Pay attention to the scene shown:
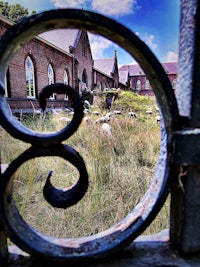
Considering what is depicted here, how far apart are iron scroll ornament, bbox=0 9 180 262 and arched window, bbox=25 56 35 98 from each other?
1063 centimetres

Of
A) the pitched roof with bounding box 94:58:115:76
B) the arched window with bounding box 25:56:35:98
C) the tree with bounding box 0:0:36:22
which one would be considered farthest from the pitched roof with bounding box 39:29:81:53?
the pitched roof with bounding box 94:58:115:76

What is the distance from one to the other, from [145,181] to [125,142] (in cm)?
108

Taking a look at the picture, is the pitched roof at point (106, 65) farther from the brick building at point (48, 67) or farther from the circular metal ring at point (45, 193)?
the circular metal ring at point (45, 193)

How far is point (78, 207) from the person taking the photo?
5.55ft

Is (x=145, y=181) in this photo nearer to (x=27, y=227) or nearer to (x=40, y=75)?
(x=27, y=227)

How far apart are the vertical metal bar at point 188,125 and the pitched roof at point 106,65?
26.3 metres

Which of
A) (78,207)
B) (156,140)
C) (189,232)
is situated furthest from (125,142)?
(189,232)

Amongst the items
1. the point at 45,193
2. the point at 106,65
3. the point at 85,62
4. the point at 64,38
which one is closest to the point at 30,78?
the point at 64,38

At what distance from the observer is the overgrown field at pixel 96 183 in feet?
5.11

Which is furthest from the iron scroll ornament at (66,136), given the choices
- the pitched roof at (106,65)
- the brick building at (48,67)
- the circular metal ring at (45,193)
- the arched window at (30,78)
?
the pitched roof at (106,65)

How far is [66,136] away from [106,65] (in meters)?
28.2

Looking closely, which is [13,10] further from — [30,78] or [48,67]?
[30,78]

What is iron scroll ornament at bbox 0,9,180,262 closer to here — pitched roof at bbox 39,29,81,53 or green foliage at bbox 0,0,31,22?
pitched roof at bbox 39,29,81,53

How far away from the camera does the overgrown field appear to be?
1558 mm
